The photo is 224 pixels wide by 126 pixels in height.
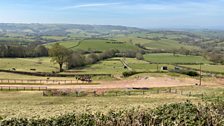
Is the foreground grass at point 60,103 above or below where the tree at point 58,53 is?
below

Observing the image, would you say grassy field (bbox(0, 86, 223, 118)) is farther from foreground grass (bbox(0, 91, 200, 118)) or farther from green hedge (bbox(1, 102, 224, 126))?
green hedge (bbox(1, 102, 224, 126))

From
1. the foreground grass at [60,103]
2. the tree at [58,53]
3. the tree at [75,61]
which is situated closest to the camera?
the foreground grass at [60,103]

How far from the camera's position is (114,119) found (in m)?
20.6

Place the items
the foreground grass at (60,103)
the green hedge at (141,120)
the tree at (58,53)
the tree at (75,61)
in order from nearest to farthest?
the green hedge at (141,120) < the foreground grass at (60,103) < the tree at (58,53) < the tree at (75,61)

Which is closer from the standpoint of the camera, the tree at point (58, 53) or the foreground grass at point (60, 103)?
the foreground grass at point (60, 103)

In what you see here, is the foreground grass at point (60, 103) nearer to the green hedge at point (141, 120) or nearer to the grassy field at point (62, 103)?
the grassy field at point (62, 103)

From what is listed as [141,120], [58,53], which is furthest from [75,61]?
[141,120]

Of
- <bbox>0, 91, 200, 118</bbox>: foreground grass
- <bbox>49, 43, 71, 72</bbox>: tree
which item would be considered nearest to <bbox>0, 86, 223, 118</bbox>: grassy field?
<bbox>0, 91, 200, 118</bbox>: foreground grass

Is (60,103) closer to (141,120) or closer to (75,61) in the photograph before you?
(141,120)

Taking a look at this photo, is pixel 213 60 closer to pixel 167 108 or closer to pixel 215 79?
pixel 215 79

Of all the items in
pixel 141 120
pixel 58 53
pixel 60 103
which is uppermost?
pixel 141 120

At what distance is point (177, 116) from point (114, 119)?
14.6 feet

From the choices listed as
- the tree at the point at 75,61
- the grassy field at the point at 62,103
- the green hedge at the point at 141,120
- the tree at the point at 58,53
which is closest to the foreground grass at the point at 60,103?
the grassy field at the point at 62,103

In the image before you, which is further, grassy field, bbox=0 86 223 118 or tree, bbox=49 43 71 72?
tree, bbox=49 43 71 72
